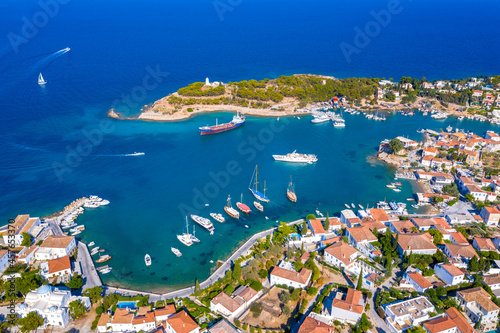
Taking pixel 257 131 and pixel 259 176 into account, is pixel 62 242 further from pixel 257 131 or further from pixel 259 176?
pixel 257 131

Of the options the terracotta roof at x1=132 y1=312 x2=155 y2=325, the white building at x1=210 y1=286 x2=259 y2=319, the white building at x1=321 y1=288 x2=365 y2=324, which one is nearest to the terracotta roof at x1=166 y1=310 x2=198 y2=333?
the terracotta roof at x1=132 y1=312 x2=155 y2=325

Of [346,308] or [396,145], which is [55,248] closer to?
[346,308]

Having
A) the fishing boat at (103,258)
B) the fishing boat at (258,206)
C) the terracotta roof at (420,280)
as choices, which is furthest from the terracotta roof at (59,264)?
the terracotta roof at (420,280)

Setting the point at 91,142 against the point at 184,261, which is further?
the point at 91,142

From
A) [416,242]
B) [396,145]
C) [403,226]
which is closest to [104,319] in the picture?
[416,242]

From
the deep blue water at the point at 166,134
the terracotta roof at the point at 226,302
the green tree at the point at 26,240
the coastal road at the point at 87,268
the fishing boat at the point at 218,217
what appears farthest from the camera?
the fishing boat at the point at 218,217

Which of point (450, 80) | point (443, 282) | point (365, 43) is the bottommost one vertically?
point (443, 282)

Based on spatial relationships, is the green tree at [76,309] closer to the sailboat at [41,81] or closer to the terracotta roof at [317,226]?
the terracotta roof at [317,226]

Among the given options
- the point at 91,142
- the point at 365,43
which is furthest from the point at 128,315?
the point at 365,43
